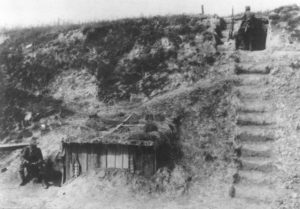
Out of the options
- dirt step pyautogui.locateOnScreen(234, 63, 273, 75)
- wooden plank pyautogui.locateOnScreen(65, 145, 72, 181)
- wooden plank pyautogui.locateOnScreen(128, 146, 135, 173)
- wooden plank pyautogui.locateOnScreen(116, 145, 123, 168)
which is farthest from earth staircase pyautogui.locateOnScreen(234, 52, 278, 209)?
wooden plank pyautogui.locateOnScreen(65, 145, 72, 181)

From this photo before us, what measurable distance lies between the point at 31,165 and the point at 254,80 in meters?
9.77

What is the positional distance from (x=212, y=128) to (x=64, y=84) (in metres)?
8.83

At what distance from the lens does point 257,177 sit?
12547 mm

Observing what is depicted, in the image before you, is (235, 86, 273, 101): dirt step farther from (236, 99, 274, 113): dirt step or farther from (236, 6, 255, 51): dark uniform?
(236, 6, 255, 51): dark uniform

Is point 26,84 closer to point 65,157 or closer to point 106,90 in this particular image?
point 106,90

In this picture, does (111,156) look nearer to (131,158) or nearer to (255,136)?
(131,158)

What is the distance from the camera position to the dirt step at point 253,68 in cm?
1645

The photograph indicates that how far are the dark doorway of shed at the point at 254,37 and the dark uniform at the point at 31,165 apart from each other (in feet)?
35.7

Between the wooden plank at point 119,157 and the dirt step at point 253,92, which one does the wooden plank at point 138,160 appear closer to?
the wooden plank at point 119,157

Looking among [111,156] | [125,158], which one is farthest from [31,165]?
[125,158]

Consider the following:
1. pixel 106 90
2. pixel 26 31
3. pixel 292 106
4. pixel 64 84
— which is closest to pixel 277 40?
pixel 292 106

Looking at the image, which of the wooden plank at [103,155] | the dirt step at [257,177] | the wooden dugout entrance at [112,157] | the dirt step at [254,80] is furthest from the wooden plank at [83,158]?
the dirt step at [254,80]

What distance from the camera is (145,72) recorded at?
18.6 metres

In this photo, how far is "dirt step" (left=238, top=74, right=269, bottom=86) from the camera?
52.4 ft
